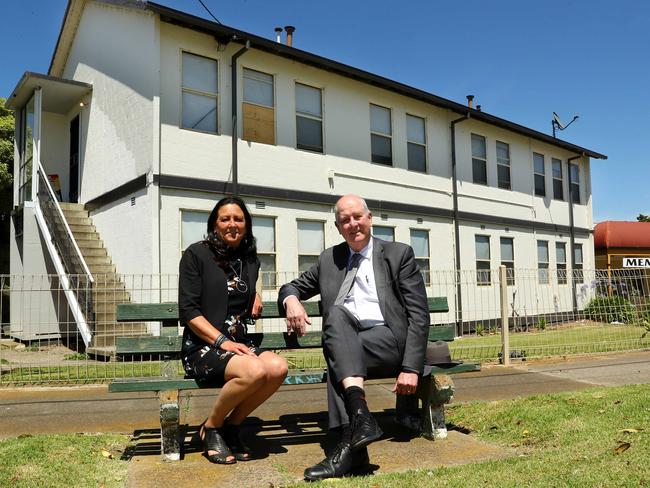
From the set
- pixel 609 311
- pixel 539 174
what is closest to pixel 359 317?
pixel 609 311

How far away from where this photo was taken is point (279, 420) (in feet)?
15.9

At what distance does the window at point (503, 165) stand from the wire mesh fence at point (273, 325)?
7.53m

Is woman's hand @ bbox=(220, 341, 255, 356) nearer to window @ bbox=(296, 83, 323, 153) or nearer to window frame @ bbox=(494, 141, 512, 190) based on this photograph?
window @ bbox=(296, 83, 323, 153)

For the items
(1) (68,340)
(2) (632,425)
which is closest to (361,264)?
(2) (632,425)

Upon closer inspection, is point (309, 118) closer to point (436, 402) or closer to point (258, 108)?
point (258, 108)

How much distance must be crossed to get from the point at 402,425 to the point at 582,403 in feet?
5.05

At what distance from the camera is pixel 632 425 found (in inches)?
156

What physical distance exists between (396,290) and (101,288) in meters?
6.26

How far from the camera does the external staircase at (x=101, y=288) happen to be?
918cm

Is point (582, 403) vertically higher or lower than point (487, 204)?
lower

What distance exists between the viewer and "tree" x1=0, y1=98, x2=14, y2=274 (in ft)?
72.9

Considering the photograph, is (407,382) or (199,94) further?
(199,94)

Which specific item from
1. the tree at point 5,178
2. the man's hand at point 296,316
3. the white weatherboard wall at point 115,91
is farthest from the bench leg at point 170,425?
the tree at point 5,178

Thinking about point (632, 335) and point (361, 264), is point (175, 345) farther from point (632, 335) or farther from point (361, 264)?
point (632, 335)
